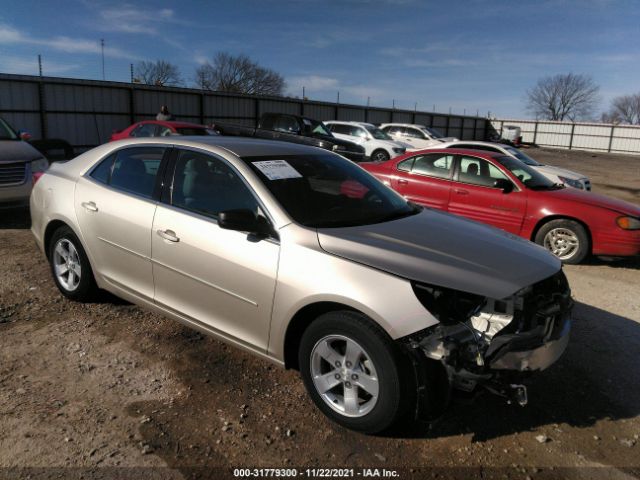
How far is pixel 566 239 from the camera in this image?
265 inches

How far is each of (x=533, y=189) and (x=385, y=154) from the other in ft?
40.6

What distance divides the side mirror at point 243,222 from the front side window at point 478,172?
516cm

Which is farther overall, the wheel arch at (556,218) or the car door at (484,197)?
the car door at (484,197)

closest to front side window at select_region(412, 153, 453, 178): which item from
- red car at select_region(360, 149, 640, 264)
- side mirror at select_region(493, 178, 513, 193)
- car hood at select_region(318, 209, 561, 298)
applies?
red car at select_region(360, 149, 640, 264)

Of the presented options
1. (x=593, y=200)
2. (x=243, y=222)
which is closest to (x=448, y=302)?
(x=243, y=222)

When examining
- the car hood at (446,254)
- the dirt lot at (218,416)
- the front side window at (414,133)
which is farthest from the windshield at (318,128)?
the car hood at (446,254)

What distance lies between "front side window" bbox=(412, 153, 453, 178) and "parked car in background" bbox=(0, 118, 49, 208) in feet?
18.5

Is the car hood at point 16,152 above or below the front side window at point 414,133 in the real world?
below

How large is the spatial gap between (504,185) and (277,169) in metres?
4.56

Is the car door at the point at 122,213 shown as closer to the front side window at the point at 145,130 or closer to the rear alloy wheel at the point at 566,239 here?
the rear alloy wheel at the point at 566,239

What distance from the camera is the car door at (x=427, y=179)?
25.3 feet

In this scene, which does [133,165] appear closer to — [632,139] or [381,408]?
[381,408]

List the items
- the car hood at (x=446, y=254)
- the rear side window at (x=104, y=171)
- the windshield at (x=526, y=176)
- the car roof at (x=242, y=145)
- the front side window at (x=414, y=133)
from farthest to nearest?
the front side window at (x=414, y=133)
the windshield at (x=526, y=176)
the rear side window at (x=104, y=171)
the car roof at (x=242, y=145)
the car hood at (x=446, y=254)

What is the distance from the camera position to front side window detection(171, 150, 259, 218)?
336 cm
